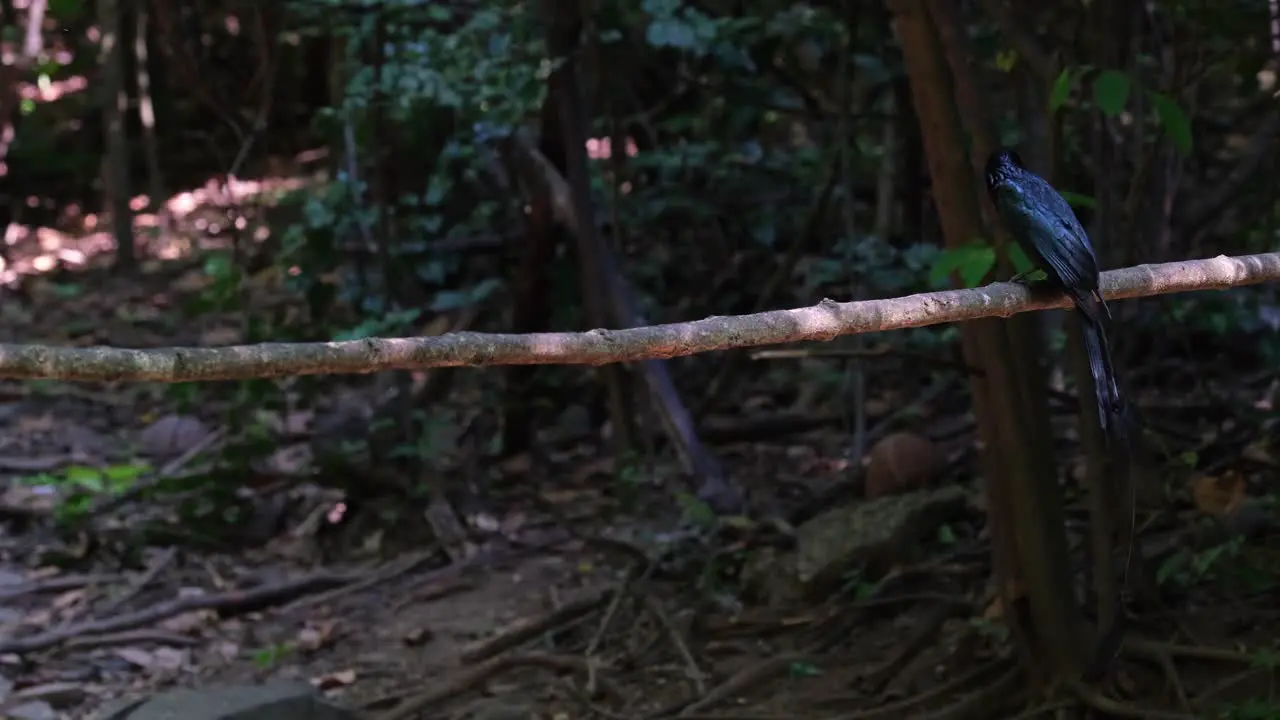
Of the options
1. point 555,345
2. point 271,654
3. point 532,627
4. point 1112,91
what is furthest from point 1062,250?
point 271,654

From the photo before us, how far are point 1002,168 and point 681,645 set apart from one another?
1.98 meters

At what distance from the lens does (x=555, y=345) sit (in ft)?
6.10

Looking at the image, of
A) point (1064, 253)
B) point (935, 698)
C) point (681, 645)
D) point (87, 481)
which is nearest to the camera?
point (1064, 253)

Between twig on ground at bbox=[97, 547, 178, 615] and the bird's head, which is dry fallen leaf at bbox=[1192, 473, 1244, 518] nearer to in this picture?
the bird's head

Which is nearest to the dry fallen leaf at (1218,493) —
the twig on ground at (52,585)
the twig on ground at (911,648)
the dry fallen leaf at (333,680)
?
the twig on ground at (911,648)

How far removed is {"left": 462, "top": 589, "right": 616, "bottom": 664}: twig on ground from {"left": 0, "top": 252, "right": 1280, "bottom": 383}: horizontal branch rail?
2478mm

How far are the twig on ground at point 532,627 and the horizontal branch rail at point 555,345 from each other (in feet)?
8.13

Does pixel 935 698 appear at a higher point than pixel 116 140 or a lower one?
lower

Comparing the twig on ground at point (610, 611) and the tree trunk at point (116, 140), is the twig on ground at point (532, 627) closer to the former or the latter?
the twig on ground at point (610, 611)

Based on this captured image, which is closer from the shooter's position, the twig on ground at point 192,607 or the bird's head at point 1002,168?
the bird's head at point 1002,168

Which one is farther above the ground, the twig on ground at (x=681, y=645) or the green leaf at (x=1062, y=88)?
the green leaf at (x=1062, y=88)

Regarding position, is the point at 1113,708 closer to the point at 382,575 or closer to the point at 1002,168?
the point at 1002,168

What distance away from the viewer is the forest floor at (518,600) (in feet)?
12.4

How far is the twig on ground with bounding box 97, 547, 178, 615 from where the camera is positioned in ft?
15.7
